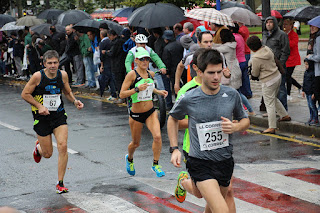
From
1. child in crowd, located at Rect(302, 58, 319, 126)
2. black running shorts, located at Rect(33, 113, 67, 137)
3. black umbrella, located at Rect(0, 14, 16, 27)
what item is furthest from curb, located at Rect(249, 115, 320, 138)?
black umbrella, located at Rect(0, 14, 16, 27)

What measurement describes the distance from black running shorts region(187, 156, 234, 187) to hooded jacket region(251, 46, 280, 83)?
6.24 meters

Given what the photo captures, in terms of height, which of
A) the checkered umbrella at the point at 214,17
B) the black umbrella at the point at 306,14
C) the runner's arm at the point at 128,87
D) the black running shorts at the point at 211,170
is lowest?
the black running shorts at the point at 211,170

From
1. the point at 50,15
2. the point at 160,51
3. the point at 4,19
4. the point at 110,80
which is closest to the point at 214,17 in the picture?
the point at 160,51

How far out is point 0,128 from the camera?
13328 mm

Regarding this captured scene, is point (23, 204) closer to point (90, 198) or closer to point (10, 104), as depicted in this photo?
point (90, 198)

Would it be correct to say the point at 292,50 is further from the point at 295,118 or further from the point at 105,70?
the point at 105,70

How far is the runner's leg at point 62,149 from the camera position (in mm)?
7977

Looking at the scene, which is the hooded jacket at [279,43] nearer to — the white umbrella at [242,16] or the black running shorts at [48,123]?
the white umbrella at [242,16]

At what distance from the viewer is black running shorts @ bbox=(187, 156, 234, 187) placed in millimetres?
5461

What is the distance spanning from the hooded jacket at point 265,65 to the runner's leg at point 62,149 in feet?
15.5

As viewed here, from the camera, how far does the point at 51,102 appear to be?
8.33 m

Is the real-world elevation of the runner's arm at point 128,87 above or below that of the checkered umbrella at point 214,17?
below

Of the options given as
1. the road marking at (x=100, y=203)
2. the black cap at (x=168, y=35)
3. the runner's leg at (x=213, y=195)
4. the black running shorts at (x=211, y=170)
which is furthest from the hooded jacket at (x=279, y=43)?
the runner's leg at (x=213, y=195)

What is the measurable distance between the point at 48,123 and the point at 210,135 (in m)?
3.49
